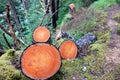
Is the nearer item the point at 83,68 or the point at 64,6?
the point at 83,68

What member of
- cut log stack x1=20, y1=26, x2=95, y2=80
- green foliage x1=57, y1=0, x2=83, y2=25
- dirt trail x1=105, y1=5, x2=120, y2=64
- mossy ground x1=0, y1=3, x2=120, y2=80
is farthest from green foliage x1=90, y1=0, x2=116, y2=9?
cut log stack x1=20, y1=26, x2=95, y2=80

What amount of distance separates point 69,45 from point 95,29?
221 centimetres

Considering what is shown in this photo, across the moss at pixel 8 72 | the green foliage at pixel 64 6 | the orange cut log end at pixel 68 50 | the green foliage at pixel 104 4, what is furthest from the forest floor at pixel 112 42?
the green foliage at pixel 64 6

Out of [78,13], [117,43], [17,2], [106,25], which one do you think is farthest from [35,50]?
[17,2]

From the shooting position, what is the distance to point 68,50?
3561 mm

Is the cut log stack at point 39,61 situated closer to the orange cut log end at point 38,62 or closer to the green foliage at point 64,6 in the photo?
the orange cut log end at point 38,62

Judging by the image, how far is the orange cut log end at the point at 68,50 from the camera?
353 cm

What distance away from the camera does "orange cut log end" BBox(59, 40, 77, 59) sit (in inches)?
139

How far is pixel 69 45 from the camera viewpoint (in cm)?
358

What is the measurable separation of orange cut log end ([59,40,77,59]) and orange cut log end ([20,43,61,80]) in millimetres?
702

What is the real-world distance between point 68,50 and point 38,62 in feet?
3.02

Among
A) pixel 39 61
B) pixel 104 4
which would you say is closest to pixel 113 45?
pixel 39 61

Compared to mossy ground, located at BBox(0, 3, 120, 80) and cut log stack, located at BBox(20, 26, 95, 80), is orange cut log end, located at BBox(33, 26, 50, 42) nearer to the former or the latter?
mossy ground, located at BBox(0, 3, 120, 80)

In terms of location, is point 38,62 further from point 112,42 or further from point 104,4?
point 104,4
